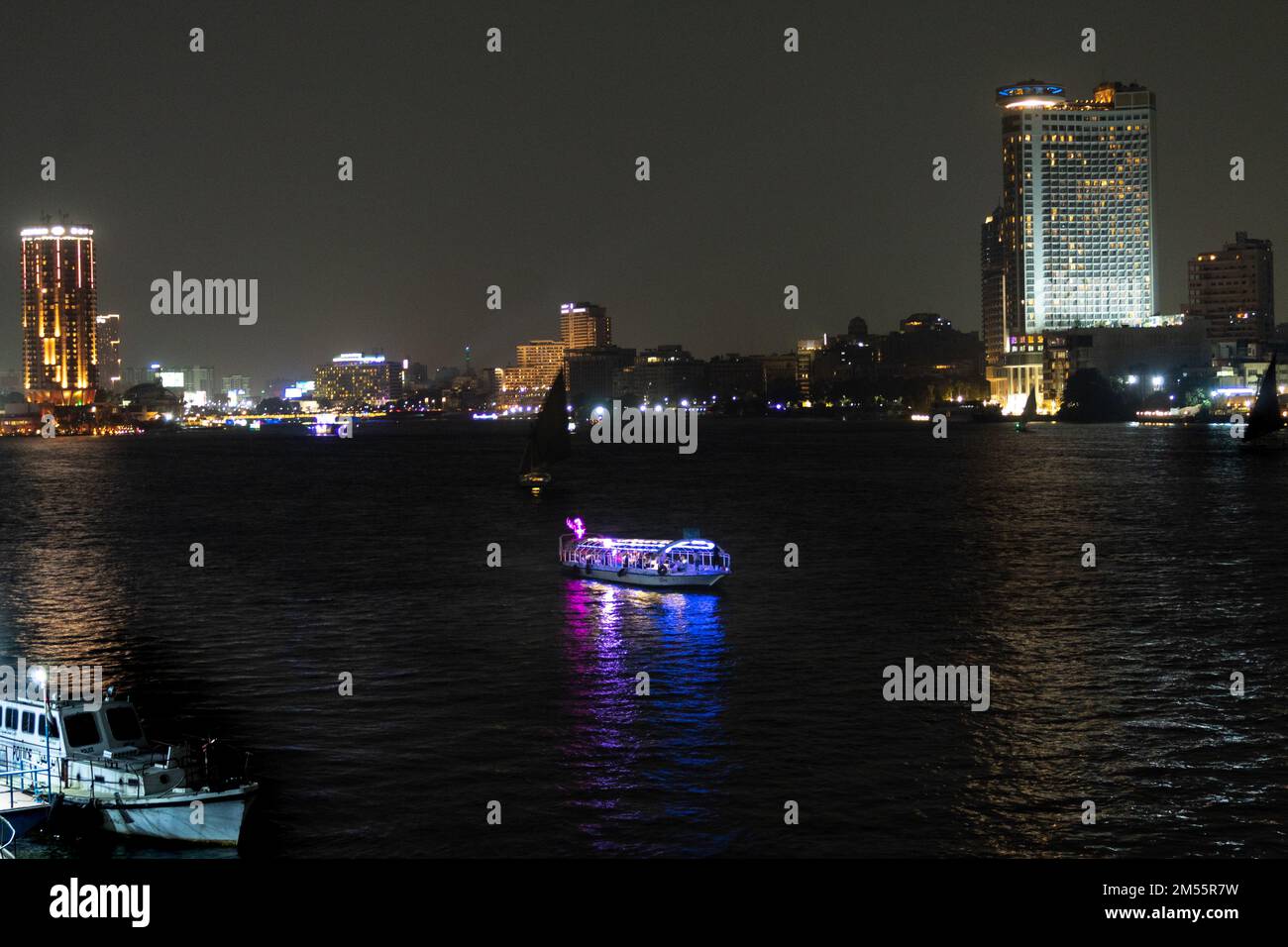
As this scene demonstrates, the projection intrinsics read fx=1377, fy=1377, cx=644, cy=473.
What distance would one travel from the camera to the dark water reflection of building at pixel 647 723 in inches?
933

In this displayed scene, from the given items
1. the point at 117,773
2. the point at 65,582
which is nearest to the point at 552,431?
the point at 65,582

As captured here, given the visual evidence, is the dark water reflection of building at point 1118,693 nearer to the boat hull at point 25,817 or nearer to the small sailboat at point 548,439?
the boat hull at point 25,817

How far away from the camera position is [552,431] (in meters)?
95.8

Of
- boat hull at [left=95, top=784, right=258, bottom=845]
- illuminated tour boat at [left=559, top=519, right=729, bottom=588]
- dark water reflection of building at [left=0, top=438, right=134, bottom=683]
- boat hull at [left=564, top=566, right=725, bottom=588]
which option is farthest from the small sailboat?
boat hull at [left=95, top=784, right=258, bottom=845]

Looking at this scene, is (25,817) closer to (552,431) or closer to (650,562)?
(650,562)

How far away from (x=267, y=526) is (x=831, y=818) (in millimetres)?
65139

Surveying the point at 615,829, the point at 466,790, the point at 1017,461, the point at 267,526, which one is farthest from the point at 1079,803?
the point at 1017,461

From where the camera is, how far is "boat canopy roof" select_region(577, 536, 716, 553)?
51.8m

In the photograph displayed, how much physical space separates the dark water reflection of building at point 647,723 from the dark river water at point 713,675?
0.10 m

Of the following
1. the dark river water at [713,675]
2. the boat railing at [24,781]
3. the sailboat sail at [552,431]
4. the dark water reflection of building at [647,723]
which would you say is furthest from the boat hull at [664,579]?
the sailboat sail at [552,431]

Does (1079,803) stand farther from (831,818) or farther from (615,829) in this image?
(615,829)

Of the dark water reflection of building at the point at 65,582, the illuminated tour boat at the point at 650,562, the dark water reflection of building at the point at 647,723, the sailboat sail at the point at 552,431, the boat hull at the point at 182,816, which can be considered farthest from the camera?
the sailboat sail at the point at 552,431

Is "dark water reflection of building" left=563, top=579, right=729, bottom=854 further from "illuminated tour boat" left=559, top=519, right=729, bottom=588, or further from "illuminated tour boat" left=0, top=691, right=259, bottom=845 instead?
"illuminated tour boat" left=0, top=691, right=259, bottom=845

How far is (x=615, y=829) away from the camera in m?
23.4
